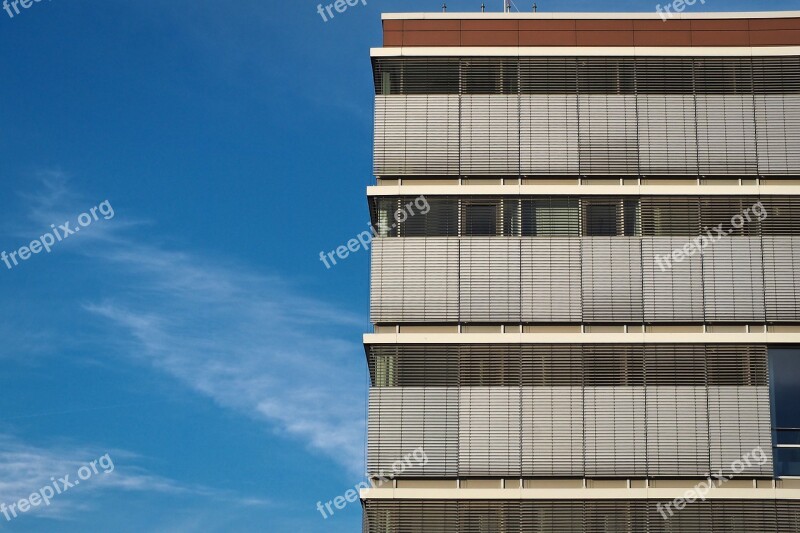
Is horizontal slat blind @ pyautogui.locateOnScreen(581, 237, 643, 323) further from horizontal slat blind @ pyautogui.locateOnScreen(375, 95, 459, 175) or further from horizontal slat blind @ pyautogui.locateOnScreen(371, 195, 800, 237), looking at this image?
horizontal slat blind @ pyautogui.locateOnScreen(375, 95, 459, 175)

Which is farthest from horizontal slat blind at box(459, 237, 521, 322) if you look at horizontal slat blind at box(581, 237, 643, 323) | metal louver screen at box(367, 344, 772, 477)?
horizontal slat blind at box(581, 237, 643, 323)

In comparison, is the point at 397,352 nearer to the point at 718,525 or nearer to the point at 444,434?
the point at 444,434

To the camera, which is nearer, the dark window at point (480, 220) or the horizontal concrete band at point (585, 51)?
the dark window at point (480, 220)

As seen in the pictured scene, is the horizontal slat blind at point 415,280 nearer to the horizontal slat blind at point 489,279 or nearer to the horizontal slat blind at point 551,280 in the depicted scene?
the horizontal slat blind at point 489,279

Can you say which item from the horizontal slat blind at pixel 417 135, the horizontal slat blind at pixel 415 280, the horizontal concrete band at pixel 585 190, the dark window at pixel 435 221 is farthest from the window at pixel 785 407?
the horizontal slat blind at pixel 417 135

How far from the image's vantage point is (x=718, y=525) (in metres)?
48.8

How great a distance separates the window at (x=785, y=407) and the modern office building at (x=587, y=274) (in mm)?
76

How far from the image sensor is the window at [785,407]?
49.7 m

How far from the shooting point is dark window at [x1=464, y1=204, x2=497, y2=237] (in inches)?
2063

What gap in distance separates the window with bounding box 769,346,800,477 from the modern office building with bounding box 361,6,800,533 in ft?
0.25

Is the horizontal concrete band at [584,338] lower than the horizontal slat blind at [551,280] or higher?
lower

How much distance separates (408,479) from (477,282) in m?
7.97

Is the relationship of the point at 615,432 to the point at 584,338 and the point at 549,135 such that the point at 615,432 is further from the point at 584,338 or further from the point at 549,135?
the point at 549,135

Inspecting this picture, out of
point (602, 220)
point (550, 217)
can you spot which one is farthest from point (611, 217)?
point (550, 217)
